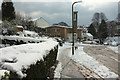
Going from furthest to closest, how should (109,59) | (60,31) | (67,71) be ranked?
(60,31), (109,59), (67,71)

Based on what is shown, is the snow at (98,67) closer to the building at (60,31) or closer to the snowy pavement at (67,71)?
the snowy pavement at (67,71)

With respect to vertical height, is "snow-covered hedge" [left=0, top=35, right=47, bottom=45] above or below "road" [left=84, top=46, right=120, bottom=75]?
above

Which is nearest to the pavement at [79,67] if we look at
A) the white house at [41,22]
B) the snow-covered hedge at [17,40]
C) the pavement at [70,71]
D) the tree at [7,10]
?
the pavement at [70,71]

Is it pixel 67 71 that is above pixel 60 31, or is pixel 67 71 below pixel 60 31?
below

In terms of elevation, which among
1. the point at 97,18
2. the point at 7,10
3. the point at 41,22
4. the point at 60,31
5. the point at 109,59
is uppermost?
the point at 97,18

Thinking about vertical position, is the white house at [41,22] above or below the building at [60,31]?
above

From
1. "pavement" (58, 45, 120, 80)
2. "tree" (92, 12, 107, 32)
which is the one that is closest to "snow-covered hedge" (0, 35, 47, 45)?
"pavement" (58, 45, 120, 80)

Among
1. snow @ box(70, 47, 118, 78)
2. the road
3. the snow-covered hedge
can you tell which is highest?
the snow-covered hedge

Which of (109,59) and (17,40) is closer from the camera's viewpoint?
(109,59)

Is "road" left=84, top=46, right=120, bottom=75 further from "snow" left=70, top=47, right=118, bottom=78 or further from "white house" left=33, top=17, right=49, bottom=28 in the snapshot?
"white house" left=33, top=17, right=49, bottom=28

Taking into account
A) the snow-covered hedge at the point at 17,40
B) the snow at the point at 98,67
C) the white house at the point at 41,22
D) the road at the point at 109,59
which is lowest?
the road at the point at 109,59

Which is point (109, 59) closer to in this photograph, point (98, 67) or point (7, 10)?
point (98, 67)

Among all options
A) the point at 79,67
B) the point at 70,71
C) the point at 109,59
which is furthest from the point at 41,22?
the point at 70,71

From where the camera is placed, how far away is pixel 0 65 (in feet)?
8.49
